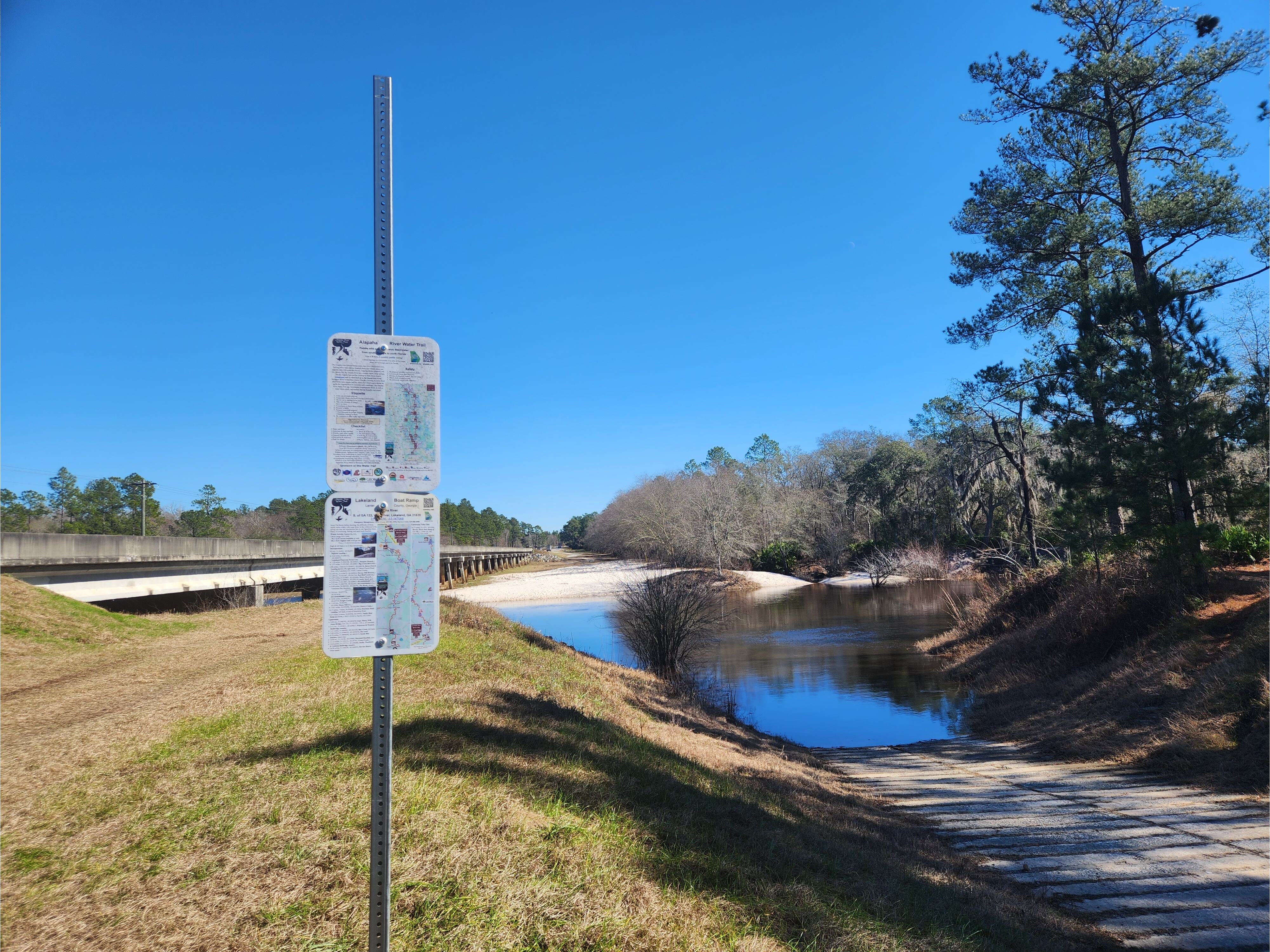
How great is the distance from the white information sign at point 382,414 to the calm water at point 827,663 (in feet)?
42.8

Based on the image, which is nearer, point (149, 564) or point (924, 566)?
point (149, 564)

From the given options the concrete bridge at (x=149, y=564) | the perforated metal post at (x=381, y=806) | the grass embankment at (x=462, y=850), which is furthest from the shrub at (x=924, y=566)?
the perforated metal post at (x=381, y=806)

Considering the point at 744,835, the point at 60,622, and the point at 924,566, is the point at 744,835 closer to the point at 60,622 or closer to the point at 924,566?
the point at 60,622

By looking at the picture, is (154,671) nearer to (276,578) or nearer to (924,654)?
(924,654)

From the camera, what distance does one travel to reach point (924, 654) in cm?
2281

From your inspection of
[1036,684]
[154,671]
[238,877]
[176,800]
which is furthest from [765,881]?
[1036,684]

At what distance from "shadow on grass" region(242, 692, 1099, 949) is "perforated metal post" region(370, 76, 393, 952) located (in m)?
1.73

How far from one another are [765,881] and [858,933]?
2.06ft

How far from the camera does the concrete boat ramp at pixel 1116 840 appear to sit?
16.0ft

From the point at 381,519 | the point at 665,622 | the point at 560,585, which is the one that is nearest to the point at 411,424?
the point at 381,519

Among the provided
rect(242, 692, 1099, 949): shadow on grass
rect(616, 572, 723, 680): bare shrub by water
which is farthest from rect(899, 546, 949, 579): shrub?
rect(242, 692, 1099, 949): shadow on grass

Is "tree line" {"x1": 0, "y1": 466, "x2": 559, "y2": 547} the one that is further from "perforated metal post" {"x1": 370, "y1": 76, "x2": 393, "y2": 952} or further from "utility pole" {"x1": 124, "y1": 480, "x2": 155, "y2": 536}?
"perforated metal post" {"x1": 370, "y1": 76, "x2": 393, "y2": 952}

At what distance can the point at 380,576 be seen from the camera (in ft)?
9.62

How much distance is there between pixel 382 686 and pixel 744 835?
3290 mm
